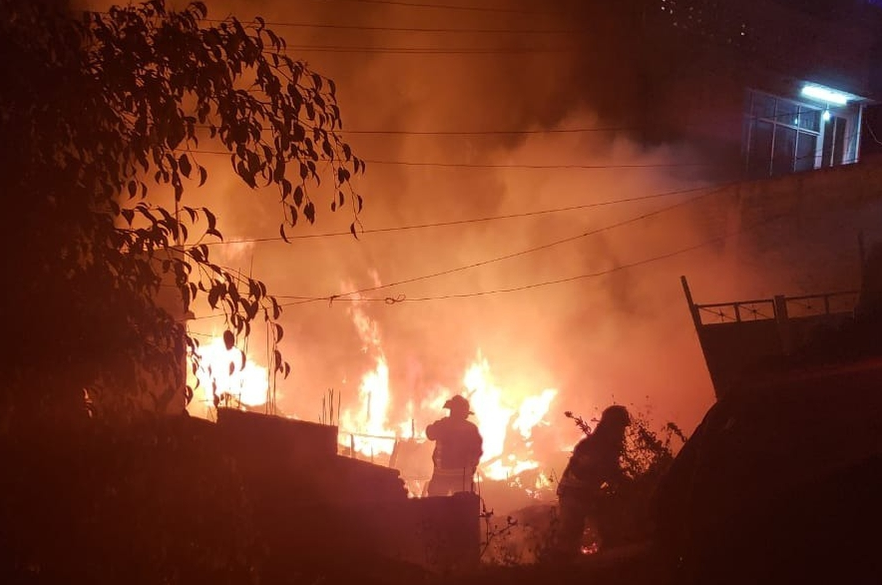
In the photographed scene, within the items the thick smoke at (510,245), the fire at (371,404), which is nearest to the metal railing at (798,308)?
the thick smoke at (510,245)

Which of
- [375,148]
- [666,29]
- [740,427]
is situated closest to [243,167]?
[740,427]

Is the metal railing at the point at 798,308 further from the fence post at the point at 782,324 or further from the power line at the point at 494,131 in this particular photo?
the power line at the point at 494,131

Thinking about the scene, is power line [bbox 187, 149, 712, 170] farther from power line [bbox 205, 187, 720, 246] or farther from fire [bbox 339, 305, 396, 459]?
fire [bbox 339, 305, 396, 459]

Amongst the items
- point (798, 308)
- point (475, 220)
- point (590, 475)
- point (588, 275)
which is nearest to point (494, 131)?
point (475, 220)

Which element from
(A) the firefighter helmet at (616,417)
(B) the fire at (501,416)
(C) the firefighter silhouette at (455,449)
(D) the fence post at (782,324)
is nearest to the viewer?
(A) the firefighter helmet at (616,417)

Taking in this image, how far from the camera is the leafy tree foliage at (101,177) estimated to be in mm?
Result: 2857

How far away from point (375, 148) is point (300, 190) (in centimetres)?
1775

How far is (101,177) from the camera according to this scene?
3.04 metres

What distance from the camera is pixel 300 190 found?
325 centimetres

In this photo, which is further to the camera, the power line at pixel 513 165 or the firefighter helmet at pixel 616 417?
the power line at pixel 513 165

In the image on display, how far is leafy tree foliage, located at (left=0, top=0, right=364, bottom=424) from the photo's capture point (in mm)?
2857

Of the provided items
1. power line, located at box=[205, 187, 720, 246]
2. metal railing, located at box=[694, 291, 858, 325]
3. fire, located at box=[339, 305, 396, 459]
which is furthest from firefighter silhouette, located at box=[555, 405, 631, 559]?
fire, located at box=[339, 305, 396, 459]

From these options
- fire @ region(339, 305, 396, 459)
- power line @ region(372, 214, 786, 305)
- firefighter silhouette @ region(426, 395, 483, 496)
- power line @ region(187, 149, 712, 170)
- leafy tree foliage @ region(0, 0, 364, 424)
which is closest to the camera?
leafy tree foliage @ region(0, 0, 364, 424)

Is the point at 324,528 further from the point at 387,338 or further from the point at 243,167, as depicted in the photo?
the point at 387,338
